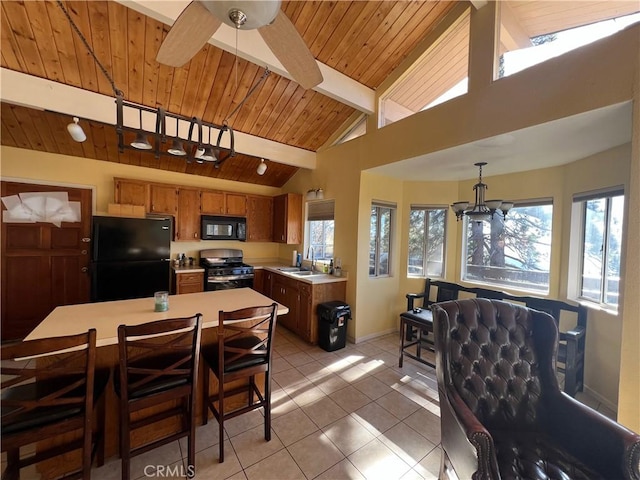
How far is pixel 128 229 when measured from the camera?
3.54 metres

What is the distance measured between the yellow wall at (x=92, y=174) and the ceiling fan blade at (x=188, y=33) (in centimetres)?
328

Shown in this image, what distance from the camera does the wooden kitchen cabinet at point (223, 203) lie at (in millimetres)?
4539

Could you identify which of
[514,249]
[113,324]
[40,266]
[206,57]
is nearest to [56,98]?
[206,57]

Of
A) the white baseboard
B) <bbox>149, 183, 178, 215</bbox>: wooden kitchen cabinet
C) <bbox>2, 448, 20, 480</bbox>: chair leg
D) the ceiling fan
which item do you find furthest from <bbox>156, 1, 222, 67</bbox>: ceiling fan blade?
the white baseboard

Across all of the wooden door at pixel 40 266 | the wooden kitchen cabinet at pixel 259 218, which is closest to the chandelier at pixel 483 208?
the wooden kitchen cabinet at pixel 259 218

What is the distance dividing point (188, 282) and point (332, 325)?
8.06ft

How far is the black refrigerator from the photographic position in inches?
132

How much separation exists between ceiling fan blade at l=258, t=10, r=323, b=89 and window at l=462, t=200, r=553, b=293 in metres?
2.94

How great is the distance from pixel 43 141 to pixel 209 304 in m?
3.55

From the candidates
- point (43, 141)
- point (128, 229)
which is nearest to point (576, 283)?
point (128, 229)

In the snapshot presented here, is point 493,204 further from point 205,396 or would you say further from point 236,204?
point 236,204

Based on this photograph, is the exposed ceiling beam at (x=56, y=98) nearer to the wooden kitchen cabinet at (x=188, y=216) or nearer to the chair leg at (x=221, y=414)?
the wooden kitchen cabinet at (x=188, y=216)

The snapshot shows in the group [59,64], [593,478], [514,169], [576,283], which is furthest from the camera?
[514,169]

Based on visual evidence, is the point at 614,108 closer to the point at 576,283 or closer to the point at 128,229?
the point at 576,283
